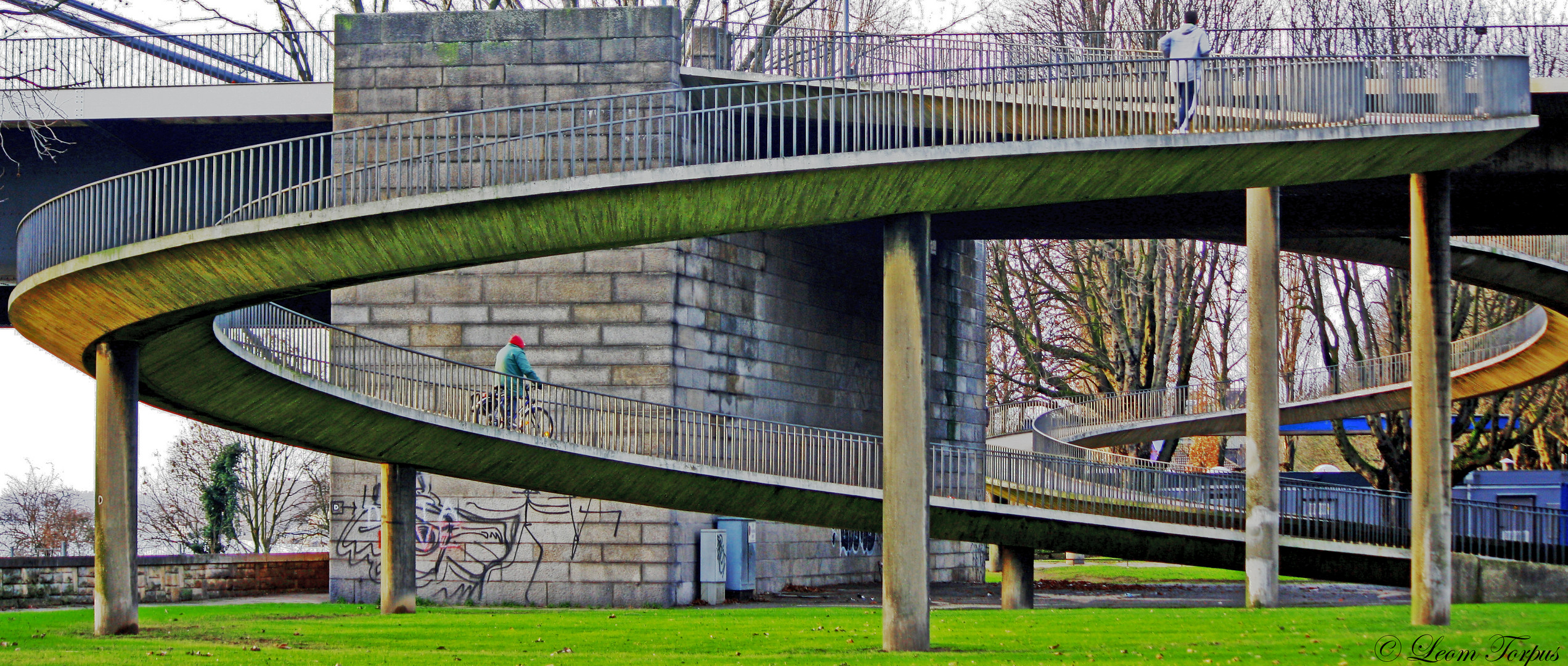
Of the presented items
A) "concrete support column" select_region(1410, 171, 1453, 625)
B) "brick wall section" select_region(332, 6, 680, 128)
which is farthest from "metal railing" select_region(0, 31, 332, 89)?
"concrete support column" select_region(1410, 171, 1453, 625)

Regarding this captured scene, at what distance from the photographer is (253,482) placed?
4734cm

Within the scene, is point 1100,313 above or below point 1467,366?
above

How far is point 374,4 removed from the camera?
117 feet

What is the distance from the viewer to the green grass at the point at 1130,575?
34656 mm

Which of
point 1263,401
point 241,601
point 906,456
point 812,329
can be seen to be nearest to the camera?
point 906,456

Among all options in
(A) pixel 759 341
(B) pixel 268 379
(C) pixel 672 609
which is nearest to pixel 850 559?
(A) pixel 759 341

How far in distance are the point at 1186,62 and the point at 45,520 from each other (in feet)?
150

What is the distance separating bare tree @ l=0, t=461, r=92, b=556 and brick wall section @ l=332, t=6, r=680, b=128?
28718 millimetres

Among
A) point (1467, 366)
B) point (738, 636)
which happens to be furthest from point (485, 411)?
point (1467, 366)

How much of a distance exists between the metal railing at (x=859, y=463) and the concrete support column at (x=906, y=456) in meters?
4.82

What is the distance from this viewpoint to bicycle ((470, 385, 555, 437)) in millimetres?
18516

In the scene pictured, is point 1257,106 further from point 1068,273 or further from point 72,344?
point 1068,273

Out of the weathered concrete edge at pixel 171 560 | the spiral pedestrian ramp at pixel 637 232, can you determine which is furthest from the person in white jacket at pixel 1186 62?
the weathered concrete edge at pixel 171 560

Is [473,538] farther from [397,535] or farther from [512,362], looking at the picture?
[512,362]
